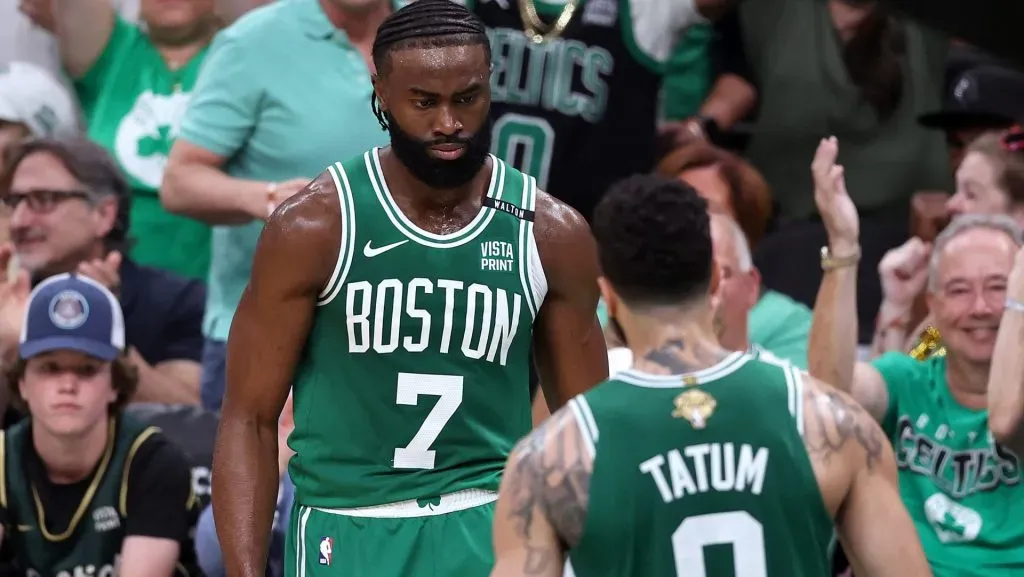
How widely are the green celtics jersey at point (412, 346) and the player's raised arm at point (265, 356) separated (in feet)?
0.15

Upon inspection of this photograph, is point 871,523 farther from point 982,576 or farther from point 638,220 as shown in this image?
point 982,576

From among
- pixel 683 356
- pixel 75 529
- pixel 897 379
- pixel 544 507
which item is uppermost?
pixel 683 356

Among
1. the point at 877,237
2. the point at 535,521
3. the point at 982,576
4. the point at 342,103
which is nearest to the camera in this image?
the point at 535,521

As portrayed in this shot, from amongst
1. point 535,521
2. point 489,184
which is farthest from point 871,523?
point 489,184

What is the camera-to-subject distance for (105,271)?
18.0ft

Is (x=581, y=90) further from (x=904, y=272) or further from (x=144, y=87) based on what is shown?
(x=144, y=87)

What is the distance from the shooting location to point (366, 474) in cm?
350

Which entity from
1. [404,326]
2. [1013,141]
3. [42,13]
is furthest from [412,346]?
[42,13]

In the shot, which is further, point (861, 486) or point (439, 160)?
point (439, 160)

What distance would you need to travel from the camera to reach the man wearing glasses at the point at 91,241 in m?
5.66

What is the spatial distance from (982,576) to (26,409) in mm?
2850

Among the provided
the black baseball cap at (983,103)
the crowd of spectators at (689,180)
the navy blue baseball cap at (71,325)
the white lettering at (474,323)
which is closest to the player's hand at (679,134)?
the crowd of spectators at (689,180)

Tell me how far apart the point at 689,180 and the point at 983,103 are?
1109 mm

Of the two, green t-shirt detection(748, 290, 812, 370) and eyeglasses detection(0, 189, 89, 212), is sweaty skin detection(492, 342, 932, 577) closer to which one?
green t-shirt detection(748, 290, 812, 370)
